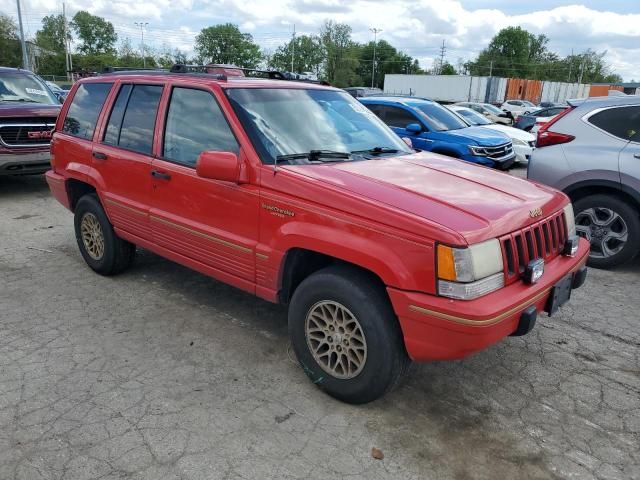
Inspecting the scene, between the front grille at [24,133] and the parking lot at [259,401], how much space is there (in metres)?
4.37

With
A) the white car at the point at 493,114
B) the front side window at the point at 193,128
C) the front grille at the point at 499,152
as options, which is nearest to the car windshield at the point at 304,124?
the front side window at the point at 193,128

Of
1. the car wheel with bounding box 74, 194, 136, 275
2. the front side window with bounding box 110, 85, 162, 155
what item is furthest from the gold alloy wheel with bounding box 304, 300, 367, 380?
the car wheel with bounding box 74, 194, 136, 275

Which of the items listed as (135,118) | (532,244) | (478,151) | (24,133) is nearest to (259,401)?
(532,244)

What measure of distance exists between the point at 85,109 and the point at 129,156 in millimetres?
1058

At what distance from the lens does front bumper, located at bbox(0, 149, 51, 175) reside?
26.2 ft

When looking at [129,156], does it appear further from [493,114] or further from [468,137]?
[493,114]

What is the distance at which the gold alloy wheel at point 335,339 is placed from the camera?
2.92m

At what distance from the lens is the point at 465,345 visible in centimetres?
255

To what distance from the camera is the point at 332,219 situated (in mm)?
2877

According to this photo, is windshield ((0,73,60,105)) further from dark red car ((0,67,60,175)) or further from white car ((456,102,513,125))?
white car ((456,102,513,125))

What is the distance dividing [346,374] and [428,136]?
6.74 m

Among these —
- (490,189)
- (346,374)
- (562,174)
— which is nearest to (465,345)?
(346,374)

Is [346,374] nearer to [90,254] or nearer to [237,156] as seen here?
[237,156]

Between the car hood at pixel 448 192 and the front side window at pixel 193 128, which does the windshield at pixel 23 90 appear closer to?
the front side window at pixel 193 128
